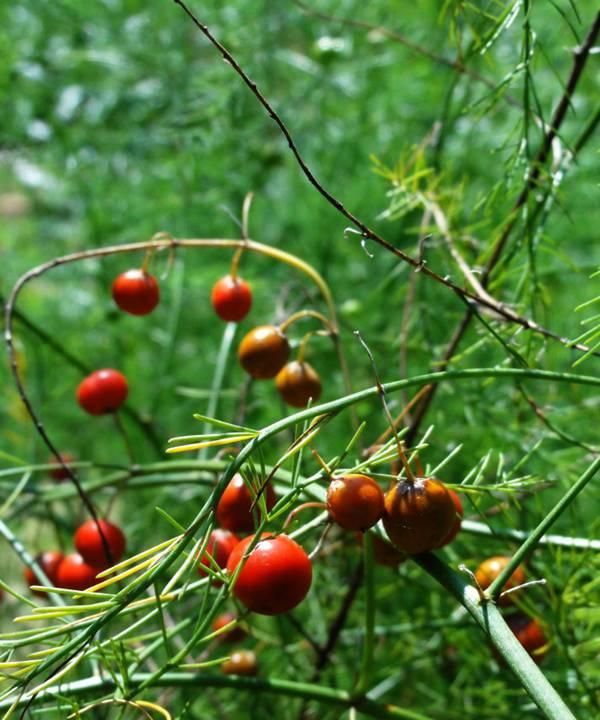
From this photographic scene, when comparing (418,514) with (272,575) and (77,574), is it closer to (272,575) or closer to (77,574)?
(272,575)

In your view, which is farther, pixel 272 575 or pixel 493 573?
pixel 493 573

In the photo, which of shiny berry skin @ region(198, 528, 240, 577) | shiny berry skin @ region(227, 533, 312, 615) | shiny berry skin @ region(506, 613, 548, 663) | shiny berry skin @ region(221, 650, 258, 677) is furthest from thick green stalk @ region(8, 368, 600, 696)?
shiny berry skin @ region(221, 650, 258, 677)

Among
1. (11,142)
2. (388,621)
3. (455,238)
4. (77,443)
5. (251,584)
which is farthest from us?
(77,443)

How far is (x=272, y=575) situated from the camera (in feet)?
1.47

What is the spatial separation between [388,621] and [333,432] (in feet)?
0.80

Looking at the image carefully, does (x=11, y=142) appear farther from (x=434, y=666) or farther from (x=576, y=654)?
(x=576, y=654)

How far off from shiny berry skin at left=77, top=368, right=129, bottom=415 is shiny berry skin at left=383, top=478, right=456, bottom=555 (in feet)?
1.12

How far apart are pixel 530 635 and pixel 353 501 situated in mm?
235

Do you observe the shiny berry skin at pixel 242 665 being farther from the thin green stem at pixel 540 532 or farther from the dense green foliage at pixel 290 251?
the thin green stem at pixel 540 532

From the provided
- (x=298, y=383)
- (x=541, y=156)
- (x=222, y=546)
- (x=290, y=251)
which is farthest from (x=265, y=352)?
(x=290, y=251)

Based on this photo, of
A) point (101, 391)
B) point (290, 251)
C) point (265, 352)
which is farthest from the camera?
point (290, 251)

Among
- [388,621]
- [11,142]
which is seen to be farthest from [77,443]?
[388,621]

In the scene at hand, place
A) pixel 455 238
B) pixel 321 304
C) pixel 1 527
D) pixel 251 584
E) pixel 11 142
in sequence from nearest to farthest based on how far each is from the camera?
1. pixel 251 584
2. pixel 1 527
3. pixel 455 238
4. pixel 321 304
5. pixel 11 142

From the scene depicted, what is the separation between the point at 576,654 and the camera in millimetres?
662
